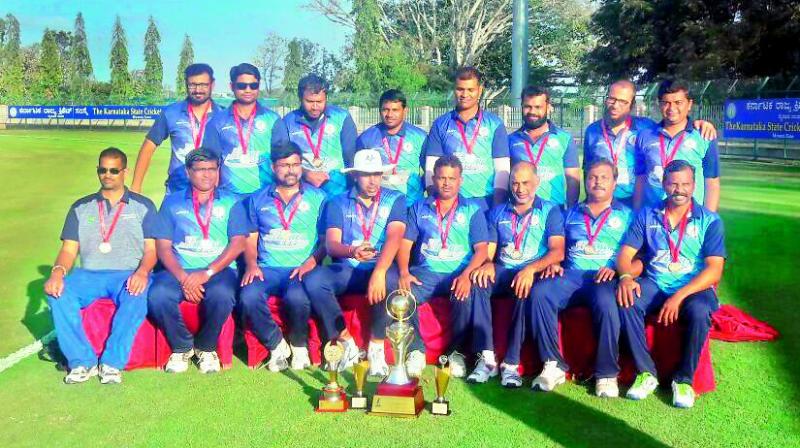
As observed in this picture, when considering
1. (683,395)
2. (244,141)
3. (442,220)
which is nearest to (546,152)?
(442,220)

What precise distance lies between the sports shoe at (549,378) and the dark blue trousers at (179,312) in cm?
206

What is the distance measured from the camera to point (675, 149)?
239 inches

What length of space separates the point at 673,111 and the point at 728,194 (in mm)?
10024

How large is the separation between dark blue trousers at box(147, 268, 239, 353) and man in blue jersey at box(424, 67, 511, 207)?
179 cm

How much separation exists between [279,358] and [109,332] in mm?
1150

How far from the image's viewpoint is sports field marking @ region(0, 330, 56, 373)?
18.7 feet

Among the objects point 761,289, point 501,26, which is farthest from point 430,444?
point 501,26

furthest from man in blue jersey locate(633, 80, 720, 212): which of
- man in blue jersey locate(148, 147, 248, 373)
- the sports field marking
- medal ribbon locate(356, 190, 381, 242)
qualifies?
the sports field marking

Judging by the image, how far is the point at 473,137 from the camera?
6402 mm

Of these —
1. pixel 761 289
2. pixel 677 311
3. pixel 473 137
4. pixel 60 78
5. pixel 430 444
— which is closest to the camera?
pixel 430 444

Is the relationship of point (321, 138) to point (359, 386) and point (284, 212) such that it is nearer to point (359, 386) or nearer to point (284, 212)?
point (284, 212)

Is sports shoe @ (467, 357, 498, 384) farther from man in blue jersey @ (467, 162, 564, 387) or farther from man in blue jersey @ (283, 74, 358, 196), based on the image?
man in blue jersey @ (283, 74, 358, 196)

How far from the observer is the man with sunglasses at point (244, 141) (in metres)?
6.61

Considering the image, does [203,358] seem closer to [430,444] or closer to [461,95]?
[430,444]
